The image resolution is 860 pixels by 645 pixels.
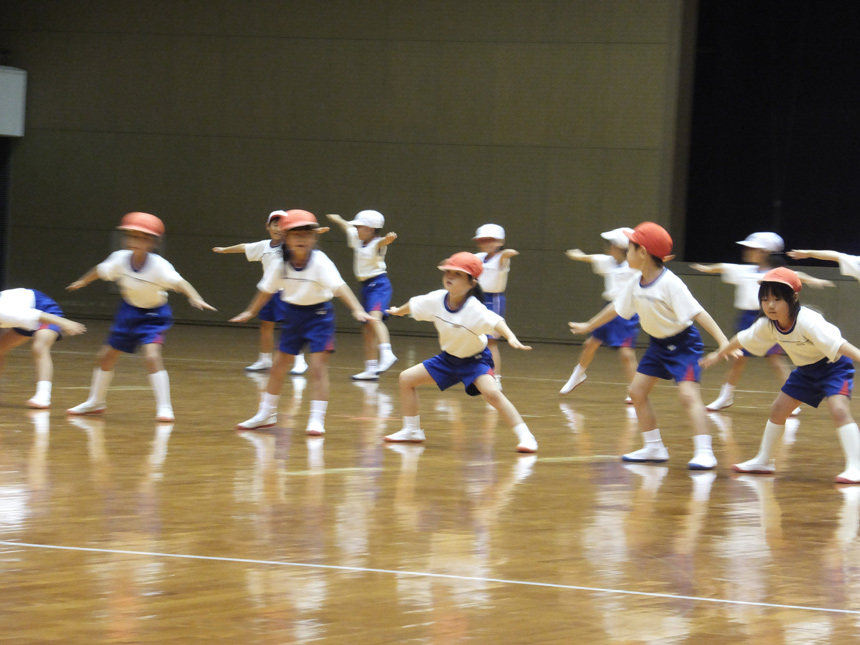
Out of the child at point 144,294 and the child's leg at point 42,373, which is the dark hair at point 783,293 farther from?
the child's leg at point 42,373

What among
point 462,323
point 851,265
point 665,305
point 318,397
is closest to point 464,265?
point 462,323

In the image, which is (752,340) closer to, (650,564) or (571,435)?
(571,435)

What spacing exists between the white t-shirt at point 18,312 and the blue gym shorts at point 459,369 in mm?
3010

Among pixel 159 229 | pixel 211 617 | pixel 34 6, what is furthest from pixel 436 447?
pixel 34 6

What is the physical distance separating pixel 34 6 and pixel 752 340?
15575 millimetres

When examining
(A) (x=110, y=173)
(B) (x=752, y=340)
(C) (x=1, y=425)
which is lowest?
(C) (x=1, y=425)

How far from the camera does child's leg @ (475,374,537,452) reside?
24.0 ft

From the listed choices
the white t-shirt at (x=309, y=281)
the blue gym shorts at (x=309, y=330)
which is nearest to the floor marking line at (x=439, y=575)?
the blue gym shorts at (x=309, y=330)

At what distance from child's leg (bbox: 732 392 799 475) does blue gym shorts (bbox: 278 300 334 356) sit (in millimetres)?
2950

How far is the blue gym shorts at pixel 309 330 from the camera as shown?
25.8 ft

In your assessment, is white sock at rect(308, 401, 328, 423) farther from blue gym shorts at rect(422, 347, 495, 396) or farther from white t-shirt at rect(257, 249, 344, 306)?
blue gym shorts at rect(422, 347, 495, 396)

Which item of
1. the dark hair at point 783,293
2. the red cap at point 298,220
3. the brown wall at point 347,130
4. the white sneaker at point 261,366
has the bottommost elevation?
the white sneaker at point 261,366

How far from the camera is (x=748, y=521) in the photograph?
5531 mm

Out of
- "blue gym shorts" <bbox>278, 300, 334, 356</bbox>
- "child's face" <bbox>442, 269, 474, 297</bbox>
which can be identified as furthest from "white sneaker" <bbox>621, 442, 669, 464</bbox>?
"blue gym shorts" <bbox>278, 300, 334, 356</bbox>
